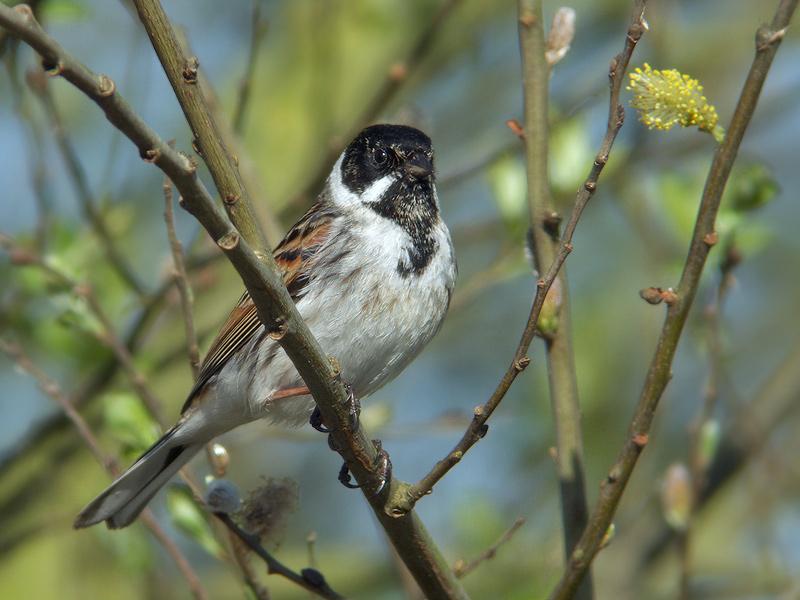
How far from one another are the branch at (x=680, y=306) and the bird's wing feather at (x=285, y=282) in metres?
1.42

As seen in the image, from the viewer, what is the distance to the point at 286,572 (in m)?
2.84

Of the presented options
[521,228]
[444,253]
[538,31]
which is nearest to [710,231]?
[538,31]

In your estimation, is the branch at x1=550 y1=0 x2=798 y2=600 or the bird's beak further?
the bird's beak

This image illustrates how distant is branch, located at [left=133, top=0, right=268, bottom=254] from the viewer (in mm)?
2018

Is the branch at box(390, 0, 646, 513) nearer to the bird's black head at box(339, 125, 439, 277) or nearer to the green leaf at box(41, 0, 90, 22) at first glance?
the bird's black head at box(339, 125, 439, 277)

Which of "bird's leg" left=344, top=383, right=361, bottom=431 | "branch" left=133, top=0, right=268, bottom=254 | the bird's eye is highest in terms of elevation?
the bird's eye

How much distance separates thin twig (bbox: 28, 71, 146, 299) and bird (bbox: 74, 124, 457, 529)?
2.06 feet

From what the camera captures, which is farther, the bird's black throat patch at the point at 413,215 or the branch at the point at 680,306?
the bird's black throat patch at the point at 413,215

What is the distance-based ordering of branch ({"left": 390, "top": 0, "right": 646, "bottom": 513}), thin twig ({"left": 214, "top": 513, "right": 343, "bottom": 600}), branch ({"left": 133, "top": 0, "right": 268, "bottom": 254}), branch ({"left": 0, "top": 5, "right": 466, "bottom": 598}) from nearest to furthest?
branch ({"left": 0, "top": 5, "right": 466, "bottom": 598}) → branch ({"left": 133, "top": 0, "right": 268, "bottom": 254}) → branch ({"left": 390, "top": 0, "right": 646, "bottom": 513}) → thin twig ({"left": 214, "top": 513, "right": 343, "bottom": 600})

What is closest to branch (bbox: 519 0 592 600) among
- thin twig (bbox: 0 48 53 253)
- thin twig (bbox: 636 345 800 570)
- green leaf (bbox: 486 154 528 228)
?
green leaf (bbox: 486 154 528 228)

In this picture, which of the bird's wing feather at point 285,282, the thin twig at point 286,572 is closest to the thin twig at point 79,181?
the bird's wing feather at point 285,282

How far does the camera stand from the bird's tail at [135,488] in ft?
11.5

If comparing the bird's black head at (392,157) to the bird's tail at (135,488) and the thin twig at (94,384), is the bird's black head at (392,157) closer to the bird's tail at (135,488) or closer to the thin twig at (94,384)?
the thin twig at (94,384)

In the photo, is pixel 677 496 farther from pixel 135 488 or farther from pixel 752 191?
pixel 135 488
